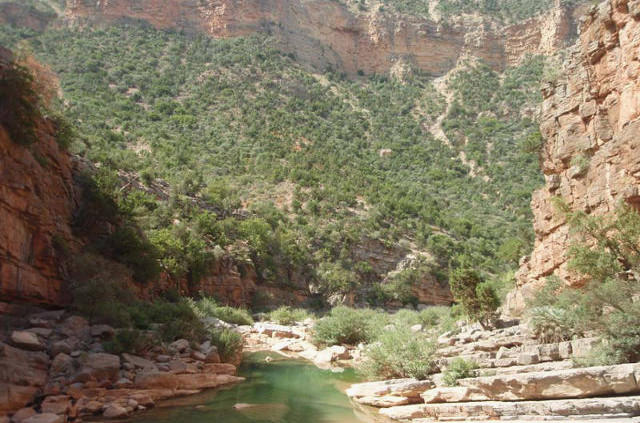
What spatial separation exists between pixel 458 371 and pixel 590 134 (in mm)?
10690

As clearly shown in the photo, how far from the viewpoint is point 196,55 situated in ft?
205

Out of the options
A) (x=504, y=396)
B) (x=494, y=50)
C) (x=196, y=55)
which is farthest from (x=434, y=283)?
(x=494, y=50)

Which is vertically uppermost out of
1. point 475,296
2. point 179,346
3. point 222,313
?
point 475,296

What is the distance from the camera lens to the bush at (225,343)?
51.6 ft

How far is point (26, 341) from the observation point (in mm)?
10578

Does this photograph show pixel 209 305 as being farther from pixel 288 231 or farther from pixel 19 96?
pixel 288 231

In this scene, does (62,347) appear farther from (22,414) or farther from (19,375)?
(22,414)

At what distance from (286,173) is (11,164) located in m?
32.3

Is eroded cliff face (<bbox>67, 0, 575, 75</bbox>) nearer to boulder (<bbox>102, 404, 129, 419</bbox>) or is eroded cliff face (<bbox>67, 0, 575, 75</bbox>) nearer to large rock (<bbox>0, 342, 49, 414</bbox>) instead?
large rock (<bbox>0, 342, 49, 414</bbox>)

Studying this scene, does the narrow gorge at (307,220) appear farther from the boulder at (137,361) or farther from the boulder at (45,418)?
the boulder at (137,361)

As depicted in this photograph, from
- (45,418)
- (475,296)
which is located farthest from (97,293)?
(475,296)

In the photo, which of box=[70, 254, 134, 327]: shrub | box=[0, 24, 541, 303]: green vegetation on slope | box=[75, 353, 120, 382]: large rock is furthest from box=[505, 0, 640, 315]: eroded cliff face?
box=[0, 24, 541, 303]: green vegetation on slope

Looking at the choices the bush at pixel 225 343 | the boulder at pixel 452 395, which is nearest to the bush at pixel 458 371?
the boulder at pixel 452 395

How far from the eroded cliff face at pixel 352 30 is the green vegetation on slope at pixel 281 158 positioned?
5419 millimetres
